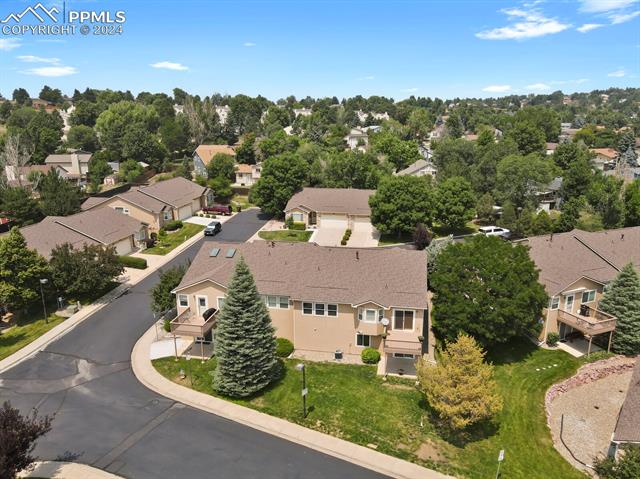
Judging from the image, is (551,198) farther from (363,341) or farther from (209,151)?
(209,151)

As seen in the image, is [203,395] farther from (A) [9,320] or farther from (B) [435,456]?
(A) [9,320]

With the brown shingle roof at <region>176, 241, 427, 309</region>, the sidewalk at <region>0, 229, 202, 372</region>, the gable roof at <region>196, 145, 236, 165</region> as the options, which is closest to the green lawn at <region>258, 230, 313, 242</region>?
the sidewalk at <region>0, 229, 202, 372</region>

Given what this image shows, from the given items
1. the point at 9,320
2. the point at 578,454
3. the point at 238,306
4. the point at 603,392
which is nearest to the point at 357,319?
the point at 238,306

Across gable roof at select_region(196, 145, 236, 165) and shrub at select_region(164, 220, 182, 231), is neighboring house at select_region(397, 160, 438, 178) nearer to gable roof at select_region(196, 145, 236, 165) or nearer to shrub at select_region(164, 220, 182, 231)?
gable roof at select_region(196, 145, 236, 165)

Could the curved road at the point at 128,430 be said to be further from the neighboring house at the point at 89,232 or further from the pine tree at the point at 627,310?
the pine tree at the point at 627,310

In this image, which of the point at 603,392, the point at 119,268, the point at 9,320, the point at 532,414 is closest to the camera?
the point at 532,414
